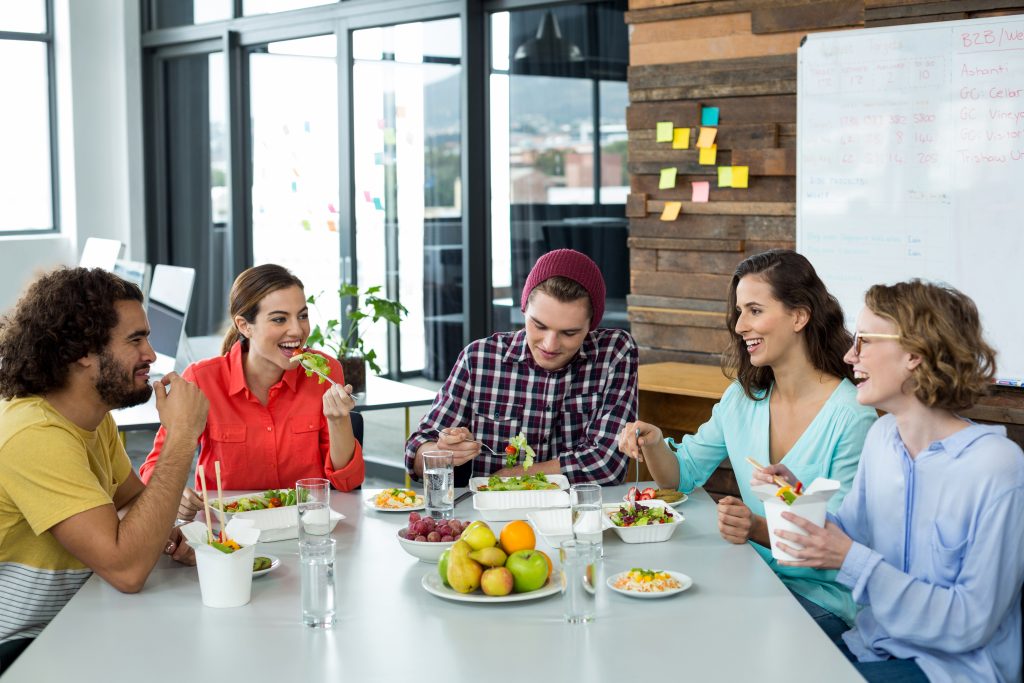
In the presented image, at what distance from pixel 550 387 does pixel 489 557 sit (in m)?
1.05

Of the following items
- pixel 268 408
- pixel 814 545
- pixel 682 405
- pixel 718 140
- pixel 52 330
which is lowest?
pixel 682 405

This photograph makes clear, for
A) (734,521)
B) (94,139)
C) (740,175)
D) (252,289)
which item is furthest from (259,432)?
(94,139)

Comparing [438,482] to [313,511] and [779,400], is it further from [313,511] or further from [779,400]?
[779,400]

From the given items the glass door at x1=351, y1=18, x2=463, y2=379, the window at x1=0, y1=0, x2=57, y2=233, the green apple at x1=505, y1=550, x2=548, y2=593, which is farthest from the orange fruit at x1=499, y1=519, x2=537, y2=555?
the window at x1=0, y1=0, x2=57, y2=233

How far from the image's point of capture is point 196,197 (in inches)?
282

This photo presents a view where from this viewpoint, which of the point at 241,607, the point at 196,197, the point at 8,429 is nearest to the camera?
the point at 241,607

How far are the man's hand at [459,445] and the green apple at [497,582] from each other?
2.46ft

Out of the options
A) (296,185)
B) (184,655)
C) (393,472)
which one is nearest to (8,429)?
(184,655)

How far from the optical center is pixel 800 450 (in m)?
2.49

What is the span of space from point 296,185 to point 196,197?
43.2 inches

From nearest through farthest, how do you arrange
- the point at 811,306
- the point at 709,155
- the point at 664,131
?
the point at 811,306
the point at 709,155
the point at 664,131

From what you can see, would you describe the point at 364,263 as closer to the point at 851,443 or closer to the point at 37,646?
the point at 851,443

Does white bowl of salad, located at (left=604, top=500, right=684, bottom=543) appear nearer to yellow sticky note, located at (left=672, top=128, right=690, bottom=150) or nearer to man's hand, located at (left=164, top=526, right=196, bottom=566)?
man's hand, located at (left=164, top=526, right=196, bottom=566)

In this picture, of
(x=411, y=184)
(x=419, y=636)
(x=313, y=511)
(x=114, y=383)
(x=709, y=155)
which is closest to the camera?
(x=419, y=636)
